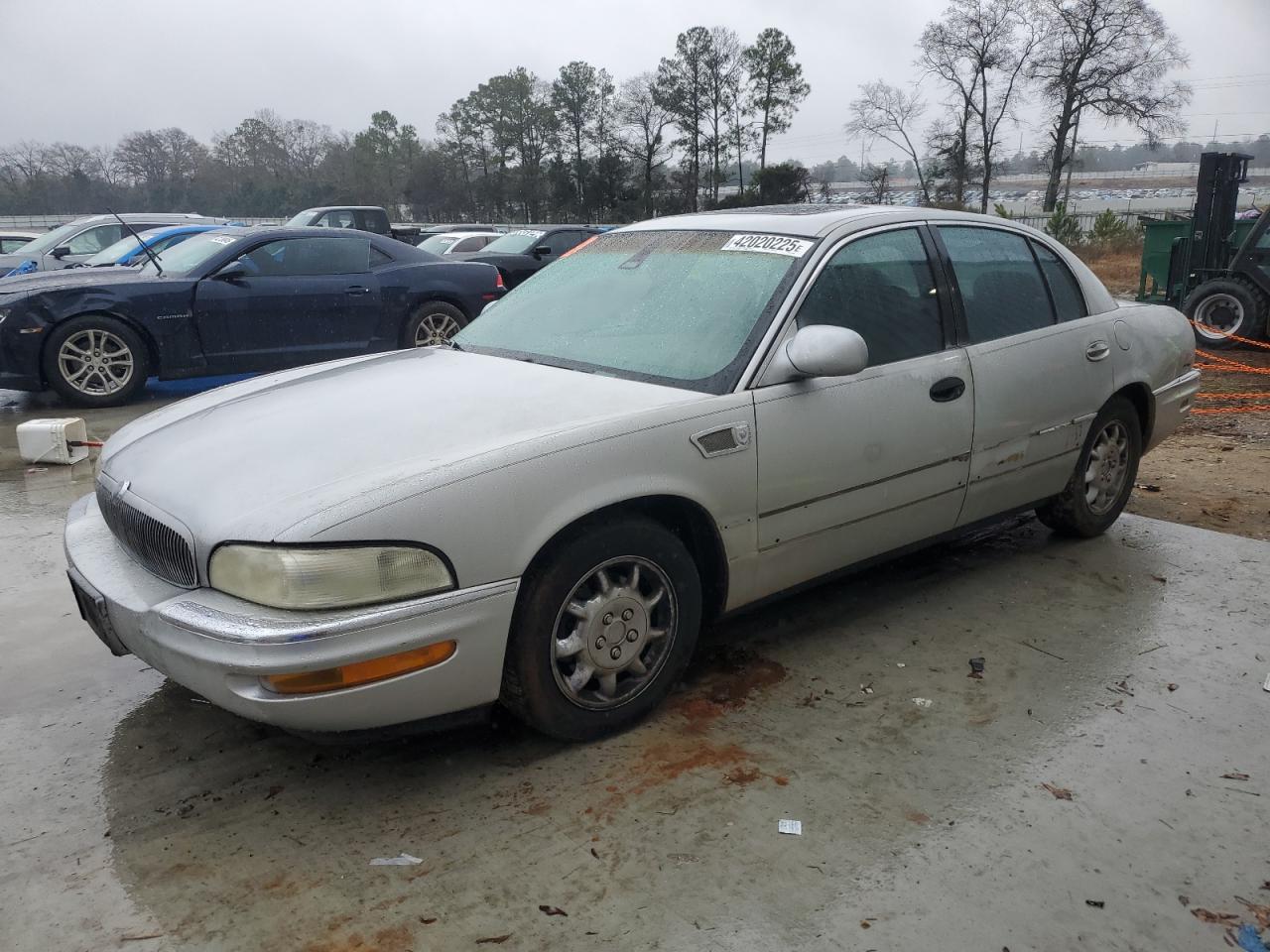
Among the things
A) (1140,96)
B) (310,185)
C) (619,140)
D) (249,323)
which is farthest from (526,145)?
(249,323)

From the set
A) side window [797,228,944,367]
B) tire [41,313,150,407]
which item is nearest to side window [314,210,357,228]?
tire [41,313,150,407]

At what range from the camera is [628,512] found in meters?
2.94

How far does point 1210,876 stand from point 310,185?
177ft

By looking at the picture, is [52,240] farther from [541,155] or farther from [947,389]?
[541,155]

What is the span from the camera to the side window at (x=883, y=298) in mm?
3471

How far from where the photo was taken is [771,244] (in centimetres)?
360

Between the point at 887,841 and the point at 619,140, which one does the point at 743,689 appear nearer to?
the point at 887,841

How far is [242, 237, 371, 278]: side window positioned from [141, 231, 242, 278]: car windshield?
0.27 m

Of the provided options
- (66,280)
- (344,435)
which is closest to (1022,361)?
(344,435)

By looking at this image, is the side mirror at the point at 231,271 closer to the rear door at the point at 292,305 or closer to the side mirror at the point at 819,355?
the rear door at the point at 292,305

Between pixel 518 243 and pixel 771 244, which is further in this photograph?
pixel 518 243

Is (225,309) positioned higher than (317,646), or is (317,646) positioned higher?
(225,309)

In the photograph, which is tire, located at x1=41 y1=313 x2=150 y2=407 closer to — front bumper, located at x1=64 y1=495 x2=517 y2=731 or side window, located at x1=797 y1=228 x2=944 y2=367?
front bumper, located at x1=64 y1=495 x2=517 y2=731

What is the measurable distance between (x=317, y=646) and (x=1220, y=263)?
13682 millimetres
